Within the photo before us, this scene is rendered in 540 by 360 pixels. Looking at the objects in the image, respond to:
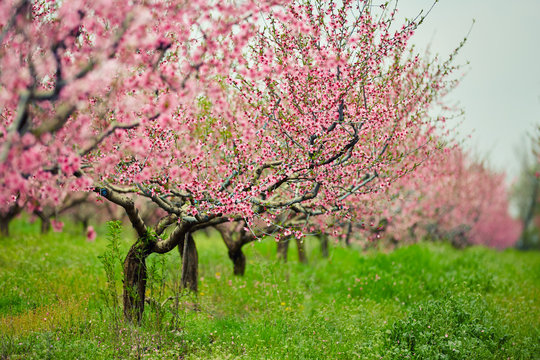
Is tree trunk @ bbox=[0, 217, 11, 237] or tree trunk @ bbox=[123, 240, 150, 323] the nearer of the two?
tree trunk @ bbox=[123, 240, 150, 323]

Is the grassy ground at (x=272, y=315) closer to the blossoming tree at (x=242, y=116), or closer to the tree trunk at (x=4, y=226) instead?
the blossoming tree at (x=242, y=116)

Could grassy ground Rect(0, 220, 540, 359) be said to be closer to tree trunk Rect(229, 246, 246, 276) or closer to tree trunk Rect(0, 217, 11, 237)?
tree trunk Rect(229, 246, 246, 276)

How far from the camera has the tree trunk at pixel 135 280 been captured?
7555mm

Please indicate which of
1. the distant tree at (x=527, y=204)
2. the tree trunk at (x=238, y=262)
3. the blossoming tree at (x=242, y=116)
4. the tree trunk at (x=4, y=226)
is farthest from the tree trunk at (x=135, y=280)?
the distant tree at (x=527, y=204)

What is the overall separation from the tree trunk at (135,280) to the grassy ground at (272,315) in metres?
0.28

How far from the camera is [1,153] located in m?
3.89

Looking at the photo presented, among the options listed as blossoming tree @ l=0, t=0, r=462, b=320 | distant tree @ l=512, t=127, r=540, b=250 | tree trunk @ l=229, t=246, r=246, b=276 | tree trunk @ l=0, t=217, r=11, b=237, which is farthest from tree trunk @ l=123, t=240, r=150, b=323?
distant tree @ l=512, t=127, r=540, b=250

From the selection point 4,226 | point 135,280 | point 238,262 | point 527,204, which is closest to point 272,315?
point 135,280

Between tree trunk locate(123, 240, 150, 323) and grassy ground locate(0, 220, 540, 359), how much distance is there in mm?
282

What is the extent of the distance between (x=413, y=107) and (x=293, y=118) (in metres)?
3.30

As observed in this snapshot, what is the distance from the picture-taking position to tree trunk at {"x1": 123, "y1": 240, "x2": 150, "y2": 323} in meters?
7.55

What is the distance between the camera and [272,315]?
28.5 ft

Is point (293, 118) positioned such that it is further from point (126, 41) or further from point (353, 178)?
point (126, 41)

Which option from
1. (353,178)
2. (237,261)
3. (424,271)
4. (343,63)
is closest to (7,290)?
(237,261)
